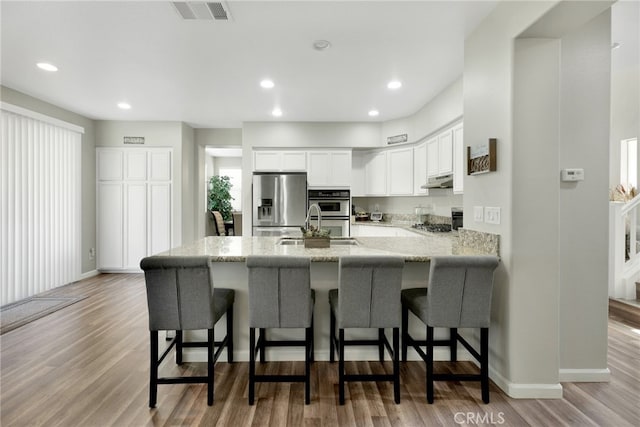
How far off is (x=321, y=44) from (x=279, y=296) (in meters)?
2.16

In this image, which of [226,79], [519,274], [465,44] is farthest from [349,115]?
[519,274]

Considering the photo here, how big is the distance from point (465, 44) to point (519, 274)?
1920 mm

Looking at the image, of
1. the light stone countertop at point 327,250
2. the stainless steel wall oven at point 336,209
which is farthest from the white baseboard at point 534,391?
the stainless steel wall oven at point 336,209

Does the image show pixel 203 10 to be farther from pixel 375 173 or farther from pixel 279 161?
pixel 375 173

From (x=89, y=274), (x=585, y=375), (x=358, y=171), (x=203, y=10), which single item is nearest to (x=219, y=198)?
(x=89, y=274)

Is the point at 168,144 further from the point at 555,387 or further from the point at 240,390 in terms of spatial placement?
the point at 555,387

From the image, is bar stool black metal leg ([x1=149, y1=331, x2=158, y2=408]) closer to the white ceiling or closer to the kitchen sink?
the kitchen sink

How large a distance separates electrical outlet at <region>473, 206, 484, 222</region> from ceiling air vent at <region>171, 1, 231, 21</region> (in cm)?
236

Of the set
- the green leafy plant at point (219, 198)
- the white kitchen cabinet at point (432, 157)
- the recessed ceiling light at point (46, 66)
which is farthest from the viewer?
the green leafy plant at point (219, 198)

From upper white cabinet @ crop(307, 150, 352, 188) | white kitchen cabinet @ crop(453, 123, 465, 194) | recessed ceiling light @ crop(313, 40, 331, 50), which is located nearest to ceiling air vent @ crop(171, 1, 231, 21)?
recessed ceiling light @ crop(313, 40, 331, 50)

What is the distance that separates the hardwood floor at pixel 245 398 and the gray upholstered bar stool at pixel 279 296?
0.18m

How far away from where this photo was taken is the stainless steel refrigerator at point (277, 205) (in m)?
5.28

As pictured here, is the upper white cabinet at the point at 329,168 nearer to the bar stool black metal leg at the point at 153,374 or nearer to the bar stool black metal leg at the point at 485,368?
the bar stool black metal leg at the point at 485,368

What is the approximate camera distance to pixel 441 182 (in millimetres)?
4062
